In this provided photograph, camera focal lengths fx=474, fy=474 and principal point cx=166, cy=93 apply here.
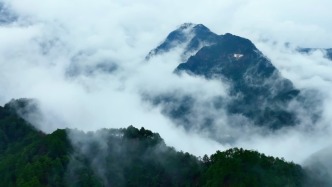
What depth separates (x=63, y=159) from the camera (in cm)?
10881

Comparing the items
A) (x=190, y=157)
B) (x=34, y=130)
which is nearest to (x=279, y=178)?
(x=190, y=157)

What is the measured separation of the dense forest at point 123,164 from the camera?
3959 inches

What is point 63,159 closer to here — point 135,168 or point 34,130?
point 135,168

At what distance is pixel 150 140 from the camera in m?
122

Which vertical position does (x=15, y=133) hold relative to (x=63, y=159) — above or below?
above

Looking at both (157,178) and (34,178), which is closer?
(34,178)

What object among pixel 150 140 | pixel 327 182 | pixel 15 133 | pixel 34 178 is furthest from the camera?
pixel 15 133

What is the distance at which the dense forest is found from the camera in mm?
100562

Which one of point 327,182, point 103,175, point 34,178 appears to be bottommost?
point 34,178

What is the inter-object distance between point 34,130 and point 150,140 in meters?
38.9

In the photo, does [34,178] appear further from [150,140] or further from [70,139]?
[150,140]

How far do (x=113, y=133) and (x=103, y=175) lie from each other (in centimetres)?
1694

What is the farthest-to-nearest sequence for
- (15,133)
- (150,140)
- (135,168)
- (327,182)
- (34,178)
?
(15,133), (150,140), (135,168), (327,182), (34,178)

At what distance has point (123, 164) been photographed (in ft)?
381
